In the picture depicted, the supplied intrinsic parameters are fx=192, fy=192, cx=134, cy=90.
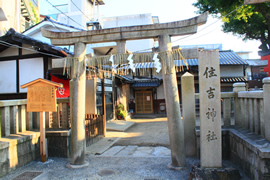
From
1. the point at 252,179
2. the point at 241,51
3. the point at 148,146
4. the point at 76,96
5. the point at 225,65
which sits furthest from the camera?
the point at 241,51

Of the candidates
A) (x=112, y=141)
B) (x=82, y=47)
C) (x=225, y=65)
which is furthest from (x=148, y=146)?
(x=225, y=65)

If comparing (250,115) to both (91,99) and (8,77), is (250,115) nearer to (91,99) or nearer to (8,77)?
(91,99)

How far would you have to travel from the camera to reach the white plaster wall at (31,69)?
1025 cm

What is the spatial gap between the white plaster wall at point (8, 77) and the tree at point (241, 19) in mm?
13511

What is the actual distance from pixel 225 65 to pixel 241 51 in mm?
33331

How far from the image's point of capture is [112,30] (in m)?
6.50

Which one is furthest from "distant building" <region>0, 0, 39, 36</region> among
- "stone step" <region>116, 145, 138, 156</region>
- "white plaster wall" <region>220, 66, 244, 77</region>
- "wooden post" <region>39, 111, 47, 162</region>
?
"white plaster wall" <region>220, 66, 244, 77</region>

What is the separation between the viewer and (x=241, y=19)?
16172 millimetres

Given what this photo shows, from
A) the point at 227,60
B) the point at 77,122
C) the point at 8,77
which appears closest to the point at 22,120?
the point at 77,122

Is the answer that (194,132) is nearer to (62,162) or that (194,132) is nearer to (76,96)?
(76,96)

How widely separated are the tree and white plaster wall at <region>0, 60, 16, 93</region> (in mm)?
13511

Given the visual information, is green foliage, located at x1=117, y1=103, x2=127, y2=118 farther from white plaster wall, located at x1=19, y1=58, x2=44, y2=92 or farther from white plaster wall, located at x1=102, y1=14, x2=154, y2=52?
white plaster wall, located at x1=102, y1=14, x2=154, y2=52

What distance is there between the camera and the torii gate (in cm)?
600

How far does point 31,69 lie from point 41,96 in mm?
4574
